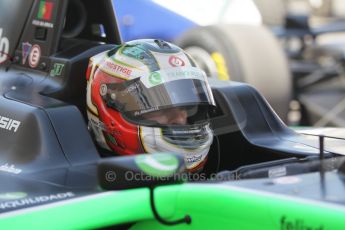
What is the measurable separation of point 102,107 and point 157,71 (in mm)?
219

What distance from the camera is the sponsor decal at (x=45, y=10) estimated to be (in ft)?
9.52

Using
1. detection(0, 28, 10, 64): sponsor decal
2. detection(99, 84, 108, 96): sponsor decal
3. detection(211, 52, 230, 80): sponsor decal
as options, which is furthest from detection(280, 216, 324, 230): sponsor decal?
detection(211, 52, 230, 80): sponsor decal

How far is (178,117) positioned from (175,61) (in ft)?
0.66

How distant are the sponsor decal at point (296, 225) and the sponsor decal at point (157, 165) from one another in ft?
0.97

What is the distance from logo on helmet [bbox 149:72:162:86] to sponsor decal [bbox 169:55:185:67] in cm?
8

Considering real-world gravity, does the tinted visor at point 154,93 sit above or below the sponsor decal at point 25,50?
below

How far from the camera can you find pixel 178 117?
2.50 metres

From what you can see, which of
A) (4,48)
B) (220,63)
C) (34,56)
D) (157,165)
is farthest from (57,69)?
(220,63)

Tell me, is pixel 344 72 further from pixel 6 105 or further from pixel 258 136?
pixel 6 105

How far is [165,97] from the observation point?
97.1 inches

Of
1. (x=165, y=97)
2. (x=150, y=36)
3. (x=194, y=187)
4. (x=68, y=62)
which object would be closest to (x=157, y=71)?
(x=165, y=97)

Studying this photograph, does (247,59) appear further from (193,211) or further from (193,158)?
(193,211)

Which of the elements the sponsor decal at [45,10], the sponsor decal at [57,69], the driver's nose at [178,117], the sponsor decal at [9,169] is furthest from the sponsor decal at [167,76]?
the sponsor decal at [45,10]

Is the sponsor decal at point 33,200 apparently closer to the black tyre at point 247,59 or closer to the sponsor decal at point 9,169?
the sponsor decal at point 9,169
